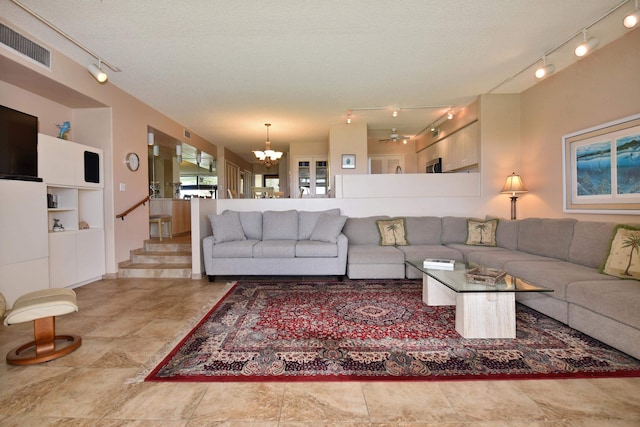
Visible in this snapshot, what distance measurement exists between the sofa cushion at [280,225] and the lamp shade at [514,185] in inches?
130

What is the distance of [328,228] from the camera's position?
14.4 ft

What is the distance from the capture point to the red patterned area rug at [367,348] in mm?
1846

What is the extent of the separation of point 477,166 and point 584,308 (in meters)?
3.40

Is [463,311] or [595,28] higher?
[595,28]

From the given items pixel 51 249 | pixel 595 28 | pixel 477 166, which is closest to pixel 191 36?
pixel 51 249

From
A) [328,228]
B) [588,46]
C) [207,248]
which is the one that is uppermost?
[588,46]

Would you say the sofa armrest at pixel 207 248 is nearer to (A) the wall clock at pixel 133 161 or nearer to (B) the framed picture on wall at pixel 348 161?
(A) the wall clock at pixel 133 161

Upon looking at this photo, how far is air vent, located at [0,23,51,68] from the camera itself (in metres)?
2.85

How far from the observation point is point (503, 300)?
7.60 feet

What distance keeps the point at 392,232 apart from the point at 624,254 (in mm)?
2513

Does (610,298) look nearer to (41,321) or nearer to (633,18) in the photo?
(633,18)

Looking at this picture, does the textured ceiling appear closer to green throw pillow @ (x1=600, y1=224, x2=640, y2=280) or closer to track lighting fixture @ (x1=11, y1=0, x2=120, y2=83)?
track lighting fixture @ (x1=11, y1=0, x2=120, y2=83)

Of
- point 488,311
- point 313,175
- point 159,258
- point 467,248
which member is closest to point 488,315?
point 488,311

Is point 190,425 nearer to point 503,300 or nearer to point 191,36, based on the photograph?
point 503,300
